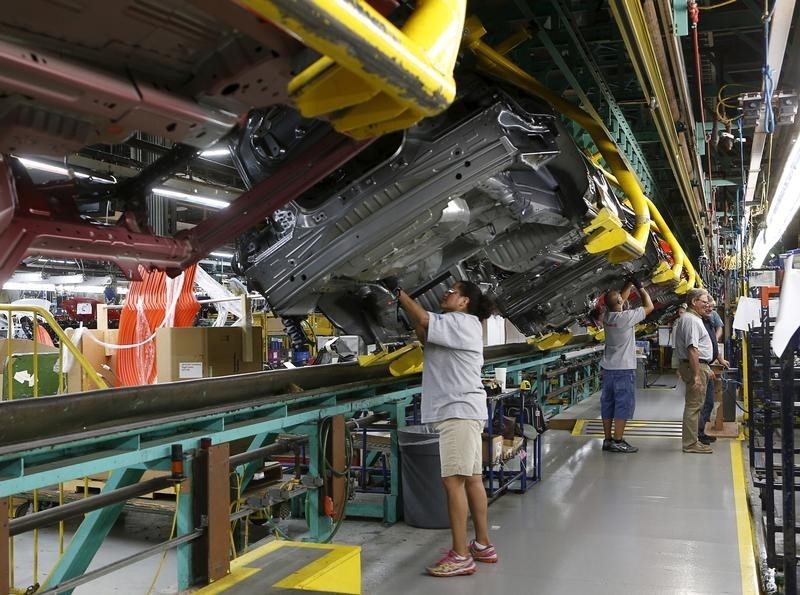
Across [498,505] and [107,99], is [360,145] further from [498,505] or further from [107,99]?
[498,505]

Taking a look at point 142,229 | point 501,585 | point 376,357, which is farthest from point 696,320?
point 142,229

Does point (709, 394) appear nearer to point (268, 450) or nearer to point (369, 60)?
point (268, 450)

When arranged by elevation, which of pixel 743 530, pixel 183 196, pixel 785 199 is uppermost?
pixel 183 196

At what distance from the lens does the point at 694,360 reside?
297 inches

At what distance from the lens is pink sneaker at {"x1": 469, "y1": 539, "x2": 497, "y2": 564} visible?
428cm

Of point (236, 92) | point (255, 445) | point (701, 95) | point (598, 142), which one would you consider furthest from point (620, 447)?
point (236, 92)

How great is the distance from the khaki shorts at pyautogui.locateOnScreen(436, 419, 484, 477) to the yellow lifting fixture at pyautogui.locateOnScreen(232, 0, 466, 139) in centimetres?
243

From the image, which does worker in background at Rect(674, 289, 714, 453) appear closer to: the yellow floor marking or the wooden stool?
the wooden stool

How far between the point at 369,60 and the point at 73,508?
1.96 meters

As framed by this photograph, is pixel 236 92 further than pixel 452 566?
No

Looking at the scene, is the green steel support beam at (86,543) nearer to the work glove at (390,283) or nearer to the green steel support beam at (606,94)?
Result: the work glove at (390,283)

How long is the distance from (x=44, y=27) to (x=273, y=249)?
243cm

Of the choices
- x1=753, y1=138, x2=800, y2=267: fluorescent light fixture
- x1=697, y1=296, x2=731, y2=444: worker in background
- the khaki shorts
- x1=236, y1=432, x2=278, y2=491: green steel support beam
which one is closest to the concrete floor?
the khaki shorts

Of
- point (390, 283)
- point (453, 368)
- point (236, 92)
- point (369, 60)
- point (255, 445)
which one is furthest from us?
point (390, 283)
